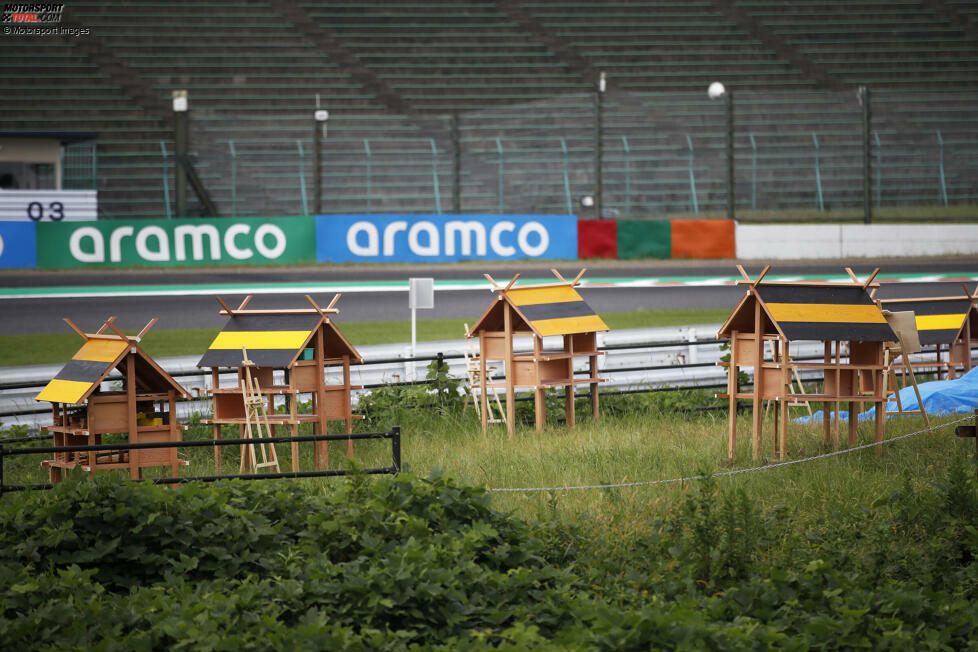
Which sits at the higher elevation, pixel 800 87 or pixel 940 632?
pixel 800 87

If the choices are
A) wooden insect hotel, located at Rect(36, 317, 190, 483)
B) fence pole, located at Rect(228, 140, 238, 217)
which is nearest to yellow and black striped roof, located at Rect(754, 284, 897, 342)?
wooden insect hotel, located at Rect(36, 317, 190, 483)

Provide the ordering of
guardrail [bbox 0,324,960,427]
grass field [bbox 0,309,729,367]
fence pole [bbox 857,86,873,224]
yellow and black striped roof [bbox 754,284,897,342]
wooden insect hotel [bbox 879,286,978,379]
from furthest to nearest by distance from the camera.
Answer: fence pole [bbox 857,86,873,224] → grass field [bbox 0,309,729,367] → wooden insect hotel [bbox 879,286,978,379] → guardrail [bbox 0,324,960,427] → yellow and black striped roof [bbox 754,284,897,342]

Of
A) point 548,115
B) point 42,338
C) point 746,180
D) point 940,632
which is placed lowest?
point 940,632

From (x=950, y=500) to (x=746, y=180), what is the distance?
1092 inches

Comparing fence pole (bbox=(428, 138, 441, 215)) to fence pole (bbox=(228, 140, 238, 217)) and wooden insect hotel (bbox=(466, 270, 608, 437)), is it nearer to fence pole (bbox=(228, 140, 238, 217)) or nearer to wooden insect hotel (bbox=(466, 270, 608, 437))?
fence pole (bbox=(228, 140, 238, 217))

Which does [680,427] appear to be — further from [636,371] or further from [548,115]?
[548,115]

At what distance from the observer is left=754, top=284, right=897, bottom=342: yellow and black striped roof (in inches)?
384

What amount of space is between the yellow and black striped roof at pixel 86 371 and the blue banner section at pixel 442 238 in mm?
20345

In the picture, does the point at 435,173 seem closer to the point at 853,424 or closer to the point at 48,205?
the point at 48,205

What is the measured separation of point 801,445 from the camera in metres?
10.6

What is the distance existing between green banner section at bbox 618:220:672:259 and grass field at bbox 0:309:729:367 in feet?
25.6

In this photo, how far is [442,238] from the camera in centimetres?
3014

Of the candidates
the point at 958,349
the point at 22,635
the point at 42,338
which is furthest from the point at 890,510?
the point at 42,338

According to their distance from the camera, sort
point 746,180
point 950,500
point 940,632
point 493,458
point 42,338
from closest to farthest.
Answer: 1. point 940,632
2. point 950,500
3. point 493,458
4. point 42,338
5. point 746,180
